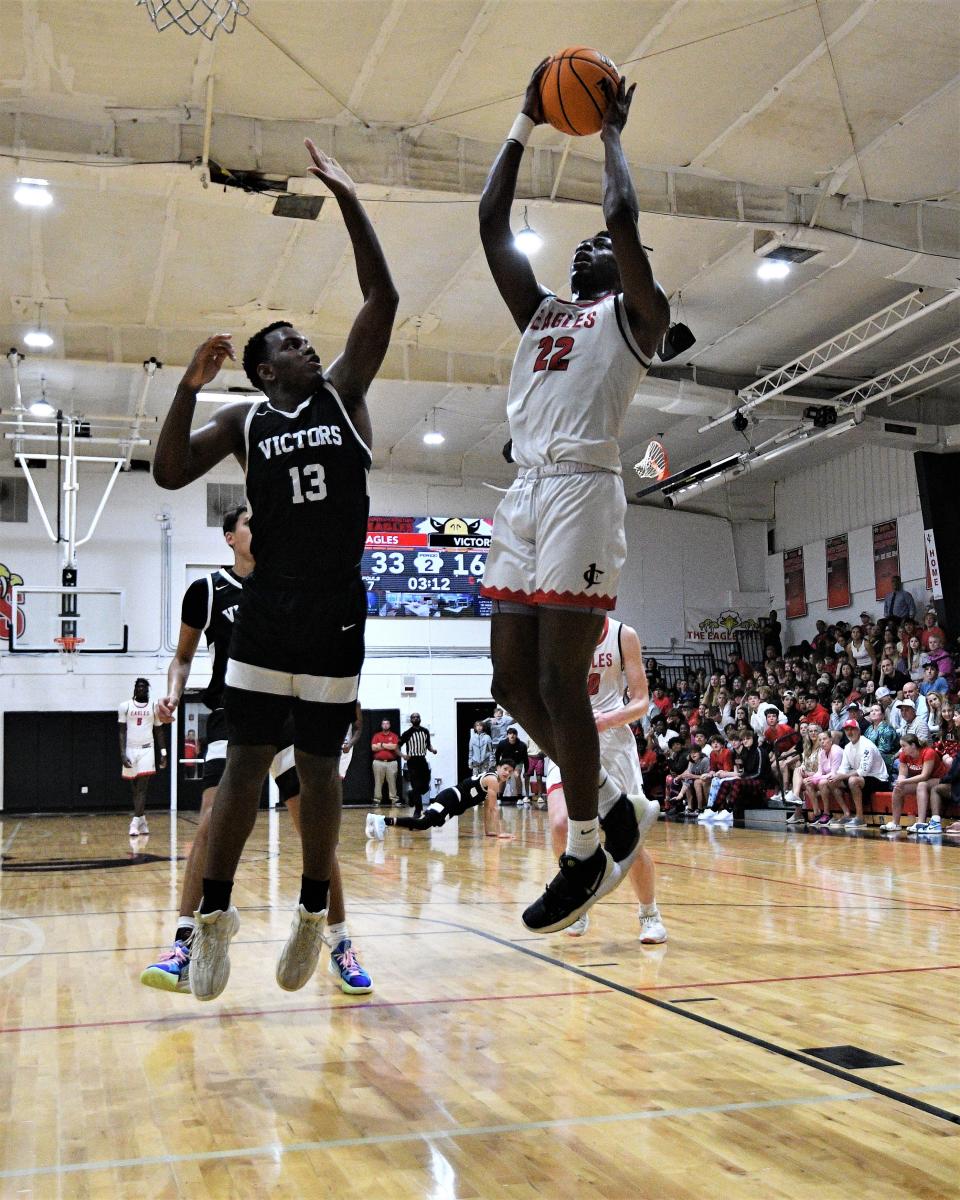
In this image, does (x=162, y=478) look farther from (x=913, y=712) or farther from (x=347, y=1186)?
(x=913, y=712)

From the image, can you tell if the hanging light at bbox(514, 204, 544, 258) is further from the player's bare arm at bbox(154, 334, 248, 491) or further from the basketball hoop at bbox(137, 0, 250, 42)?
the player's bare arm at bbox(154, 334, 248, 491)

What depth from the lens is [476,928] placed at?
7.10 metres

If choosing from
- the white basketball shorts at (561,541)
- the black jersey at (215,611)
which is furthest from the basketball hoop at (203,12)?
the white basketball shorts at (561,541)

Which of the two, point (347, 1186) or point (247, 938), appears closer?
point (347, 1186)

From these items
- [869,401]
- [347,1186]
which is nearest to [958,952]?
[347,1186]

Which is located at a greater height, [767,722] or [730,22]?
[730,22]

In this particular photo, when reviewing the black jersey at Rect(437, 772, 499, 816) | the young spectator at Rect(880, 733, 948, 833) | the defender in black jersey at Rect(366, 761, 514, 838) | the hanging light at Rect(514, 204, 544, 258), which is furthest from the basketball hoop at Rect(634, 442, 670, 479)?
the black jersey at Rect(437, 772, 499, 816)

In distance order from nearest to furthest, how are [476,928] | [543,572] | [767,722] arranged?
[543,572] → [476,928] → [767,722]

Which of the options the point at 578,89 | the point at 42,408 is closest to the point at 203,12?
the point at 578,89

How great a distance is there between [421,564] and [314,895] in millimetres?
23484

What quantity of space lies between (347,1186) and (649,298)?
8.62ft

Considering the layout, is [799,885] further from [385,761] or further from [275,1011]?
[385,761]

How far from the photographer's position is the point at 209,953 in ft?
12.1

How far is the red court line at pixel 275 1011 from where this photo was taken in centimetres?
440
